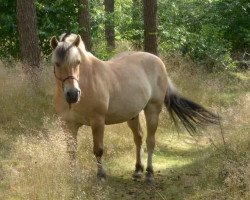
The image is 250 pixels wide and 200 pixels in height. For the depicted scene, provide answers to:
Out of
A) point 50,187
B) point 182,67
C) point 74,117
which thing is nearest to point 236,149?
point 74,117

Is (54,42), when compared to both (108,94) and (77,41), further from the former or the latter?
(108,94)

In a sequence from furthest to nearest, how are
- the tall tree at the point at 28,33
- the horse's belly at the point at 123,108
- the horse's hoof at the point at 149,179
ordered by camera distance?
the tall tree at the point at 28,33 → the horse's hoof at the point at 149,179 → the horse's belly at the point at 123,108

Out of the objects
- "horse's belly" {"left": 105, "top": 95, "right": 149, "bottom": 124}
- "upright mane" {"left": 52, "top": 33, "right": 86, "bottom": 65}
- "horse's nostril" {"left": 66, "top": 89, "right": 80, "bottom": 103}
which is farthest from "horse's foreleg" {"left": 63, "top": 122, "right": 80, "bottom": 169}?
"upright mane" {"left": 52, "top": 33, "right": 86, "bottom": 65}

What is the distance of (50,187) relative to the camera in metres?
4.72

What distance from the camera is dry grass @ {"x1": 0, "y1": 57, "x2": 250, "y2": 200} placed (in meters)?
4.94

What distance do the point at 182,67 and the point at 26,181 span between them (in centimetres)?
797

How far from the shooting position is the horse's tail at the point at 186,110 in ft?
23.8

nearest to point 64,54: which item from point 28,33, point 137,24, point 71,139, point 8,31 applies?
point 71,139

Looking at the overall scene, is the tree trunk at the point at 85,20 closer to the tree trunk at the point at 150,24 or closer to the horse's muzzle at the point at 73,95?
the tree trunk at the point at 150,24

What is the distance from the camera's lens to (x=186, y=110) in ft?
24.1

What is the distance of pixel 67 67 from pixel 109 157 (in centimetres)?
242

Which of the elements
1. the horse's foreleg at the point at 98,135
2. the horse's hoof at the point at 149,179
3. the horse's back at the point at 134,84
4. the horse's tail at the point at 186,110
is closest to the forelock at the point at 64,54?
the horse's foreleg at the point at 98,135

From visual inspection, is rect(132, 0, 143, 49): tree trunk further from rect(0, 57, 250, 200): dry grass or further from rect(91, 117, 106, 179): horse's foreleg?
rect(91, 117, 106, 179): horse's foreleg

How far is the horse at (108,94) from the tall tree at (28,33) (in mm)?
3380
